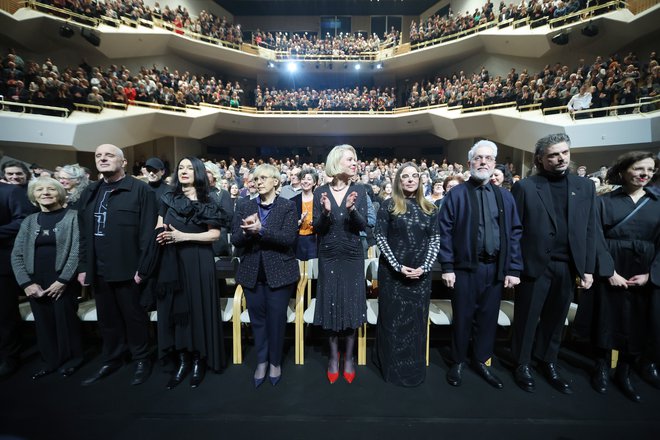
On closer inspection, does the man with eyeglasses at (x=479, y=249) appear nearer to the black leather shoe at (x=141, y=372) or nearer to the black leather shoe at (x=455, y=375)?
the black leather shoe at (x=455, y=375)

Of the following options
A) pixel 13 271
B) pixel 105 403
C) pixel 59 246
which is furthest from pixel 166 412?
pixel 13 271

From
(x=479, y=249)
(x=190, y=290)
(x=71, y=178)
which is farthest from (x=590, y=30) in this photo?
(x=71, y=178)

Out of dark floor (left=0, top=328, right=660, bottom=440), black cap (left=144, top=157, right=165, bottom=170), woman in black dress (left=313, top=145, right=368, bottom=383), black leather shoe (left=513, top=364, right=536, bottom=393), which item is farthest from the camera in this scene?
black cap (left=144, top=157, right=165, bottom=170)

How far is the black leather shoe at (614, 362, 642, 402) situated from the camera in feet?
7.23

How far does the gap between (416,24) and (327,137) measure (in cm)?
836

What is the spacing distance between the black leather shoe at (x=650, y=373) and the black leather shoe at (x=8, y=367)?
16.7ft

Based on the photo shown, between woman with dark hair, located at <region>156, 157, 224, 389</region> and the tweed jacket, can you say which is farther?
the tweed jacket

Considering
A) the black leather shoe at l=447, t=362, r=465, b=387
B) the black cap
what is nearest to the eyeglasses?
the black leather shoe at l=447, t=362, r=465, b=387

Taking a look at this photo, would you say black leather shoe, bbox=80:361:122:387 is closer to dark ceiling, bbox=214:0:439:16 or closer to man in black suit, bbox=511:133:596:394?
man in black suit, bbox=511:133:596:394

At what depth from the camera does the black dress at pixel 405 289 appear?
7.23ft

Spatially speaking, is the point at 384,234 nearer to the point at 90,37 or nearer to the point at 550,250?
the point at 550,250

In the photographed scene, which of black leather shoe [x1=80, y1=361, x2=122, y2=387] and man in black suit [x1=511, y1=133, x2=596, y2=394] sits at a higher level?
man in black suit [x1=511, y1=133, x2=596, y2=394]

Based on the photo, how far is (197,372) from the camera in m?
2.37

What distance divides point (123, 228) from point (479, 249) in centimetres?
265
